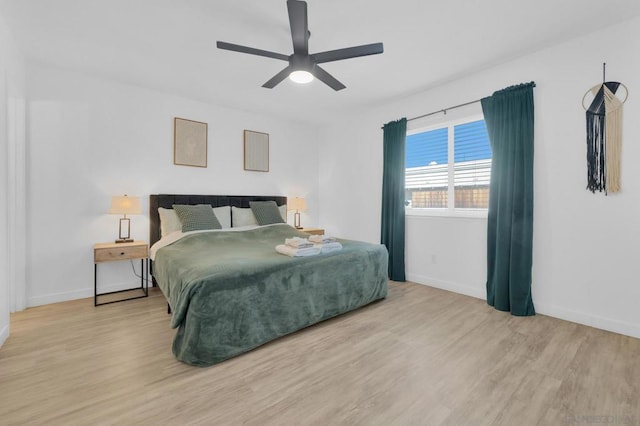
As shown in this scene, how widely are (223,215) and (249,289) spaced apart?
2184mm

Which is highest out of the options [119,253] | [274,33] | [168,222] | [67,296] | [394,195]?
[274,33]

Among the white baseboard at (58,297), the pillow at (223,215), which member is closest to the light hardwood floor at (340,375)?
the white baseboard at (58,297)

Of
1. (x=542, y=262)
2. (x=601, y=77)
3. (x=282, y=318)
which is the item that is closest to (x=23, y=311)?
(x=282, y=318)

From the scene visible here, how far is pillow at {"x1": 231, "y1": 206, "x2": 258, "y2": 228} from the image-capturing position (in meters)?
4.12

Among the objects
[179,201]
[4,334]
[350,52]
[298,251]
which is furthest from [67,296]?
[350,52]

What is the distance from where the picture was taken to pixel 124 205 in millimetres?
3225

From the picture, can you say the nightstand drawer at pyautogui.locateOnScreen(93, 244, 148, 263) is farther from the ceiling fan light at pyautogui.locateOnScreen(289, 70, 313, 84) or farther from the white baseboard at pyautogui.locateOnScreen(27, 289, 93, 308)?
the ceiling fan light at pyautogui.locateOnScreen(289, 70, 313, 84)

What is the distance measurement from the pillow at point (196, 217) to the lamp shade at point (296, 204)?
4.66 ft

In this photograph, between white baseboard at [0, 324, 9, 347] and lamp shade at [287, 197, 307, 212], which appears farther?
lamp shade at [287, 197, 307, 212]

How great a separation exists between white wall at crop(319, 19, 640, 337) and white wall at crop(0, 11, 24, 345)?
4.30 m

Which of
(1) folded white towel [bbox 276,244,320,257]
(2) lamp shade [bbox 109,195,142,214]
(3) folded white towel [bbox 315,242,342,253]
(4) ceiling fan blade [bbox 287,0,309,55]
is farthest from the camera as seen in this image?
(2) lamp shade [bbox 109,195,142,214]

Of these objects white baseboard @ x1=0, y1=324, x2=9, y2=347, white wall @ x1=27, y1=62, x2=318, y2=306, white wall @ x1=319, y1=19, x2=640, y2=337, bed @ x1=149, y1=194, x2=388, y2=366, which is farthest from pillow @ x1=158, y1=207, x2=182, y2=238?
white wall @ x1=319, y1=19, x2=640, y2=337

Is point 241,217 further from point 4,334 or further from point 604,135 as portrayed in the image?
point 604,135

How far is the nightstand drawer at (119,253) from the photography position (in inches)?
120
